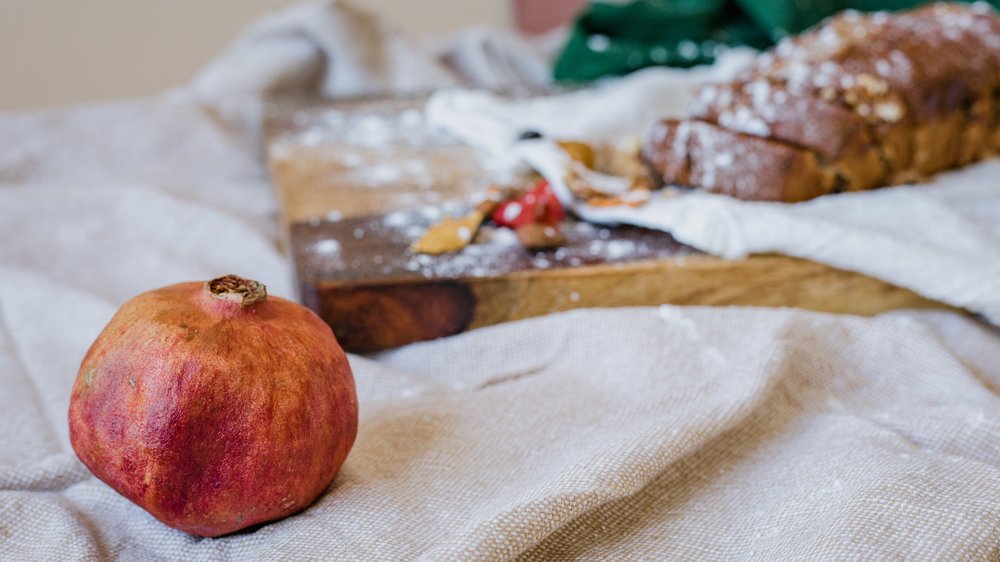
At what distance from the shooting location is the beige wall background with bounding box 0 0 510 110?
2.64m

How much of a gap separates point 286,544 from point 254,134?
3.64ft

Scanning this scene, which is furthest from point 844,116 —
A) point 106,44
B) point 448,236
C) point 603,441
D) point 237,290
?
point 106,44

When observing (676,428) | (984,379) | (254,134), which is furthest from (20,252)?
(984,379)

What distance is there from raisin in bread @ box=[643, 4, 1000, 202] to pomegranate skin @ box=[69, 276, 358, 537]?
0.62 meters

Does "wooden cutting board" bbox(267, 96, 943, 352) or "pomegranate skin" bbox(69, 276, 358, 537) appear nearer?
"pomegranate skin" bbox(69, 276, 358, 537)

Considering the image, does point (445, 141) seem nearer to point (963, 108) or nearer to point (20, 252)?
point (20, 252)

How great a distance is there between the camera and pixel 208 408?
54cm

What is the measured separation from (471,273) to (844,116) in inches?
18.9

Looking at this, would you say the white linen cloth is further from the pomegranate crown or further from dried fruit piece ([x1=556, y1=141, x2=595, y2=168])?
dried fruit piece ([x1=556, y1=141, x2=595, y2=168])

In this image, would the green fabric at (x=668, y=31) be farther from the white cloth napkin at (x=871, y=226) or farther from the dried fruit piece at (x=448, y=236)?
the dried fruit piece at (x=448, y=236)

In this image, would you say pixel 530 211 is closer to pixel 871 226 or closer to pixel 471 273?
pixel 471 273

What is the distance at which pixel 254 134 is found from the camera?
5.17ft

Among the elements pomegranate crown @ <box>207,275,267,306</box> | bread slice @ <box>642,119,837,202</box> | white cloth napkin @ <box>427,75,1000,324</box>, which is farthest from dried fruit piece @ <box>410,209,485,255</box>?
pomegranate crown @ <box>207,275,267,306</box>

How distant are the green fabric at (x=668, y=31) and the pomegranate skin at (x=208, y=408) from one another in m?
1.31
